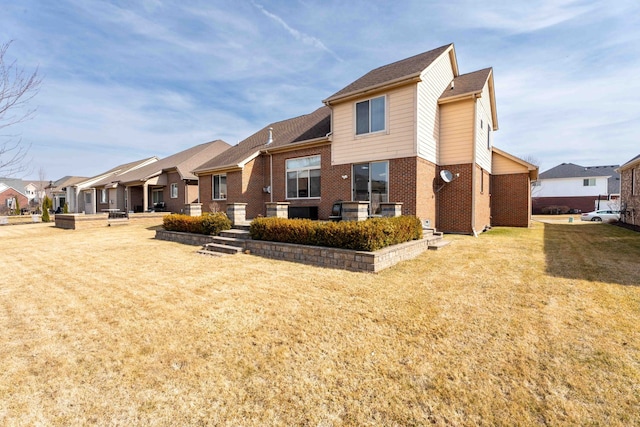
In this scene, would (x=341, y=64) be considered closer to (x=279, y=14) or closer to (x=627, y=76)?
(x=279, y=14)

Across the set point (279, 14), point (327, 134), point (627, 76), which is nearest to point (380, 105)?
point (327, 134)

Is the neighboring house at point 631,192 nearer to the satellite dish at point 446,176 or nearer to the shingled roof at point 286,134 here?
the satellite dish at point 446,176

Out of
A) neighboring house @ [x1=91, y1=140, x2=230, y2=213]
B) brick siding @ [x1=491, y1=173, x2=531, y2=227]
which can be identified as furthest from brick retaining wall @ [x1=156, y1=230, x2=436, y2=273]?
neighboring house @ [x1=91, y1=140, x2=230, y2=213]

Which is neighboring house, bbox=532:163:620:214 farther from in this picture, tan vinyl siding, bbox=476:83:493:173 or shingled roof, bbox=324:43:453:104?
shingled roof, bbox=324:43:453:104

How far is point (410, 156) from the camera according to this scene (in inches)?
408

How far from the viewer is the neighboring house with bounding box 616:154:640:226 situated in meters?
14.5

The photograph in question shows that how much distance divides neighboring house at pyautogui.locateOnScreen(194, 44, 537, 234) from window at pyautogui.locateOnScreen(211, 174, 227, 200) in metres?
1.98

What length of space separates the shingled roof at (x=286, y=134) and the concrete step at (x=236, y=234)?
5.84 meters

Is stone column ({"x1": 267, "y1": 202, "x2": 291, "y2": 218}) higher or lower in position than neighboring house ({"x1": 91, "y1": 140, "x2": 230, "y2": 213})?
lower

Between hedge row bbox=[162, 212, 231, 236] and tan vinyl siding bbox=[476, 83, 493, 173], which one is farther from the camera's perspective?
tan vinyl siding bbox=[476, 83, 493, 173]

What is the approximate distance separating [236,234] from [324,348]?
7112 mm

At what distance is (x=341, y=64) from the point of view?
47.7ft

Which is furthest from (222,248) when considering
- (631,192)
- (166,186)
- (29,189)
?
(29,189)

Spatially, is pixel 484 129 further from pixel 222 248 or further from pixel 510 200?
pixel 222 248
